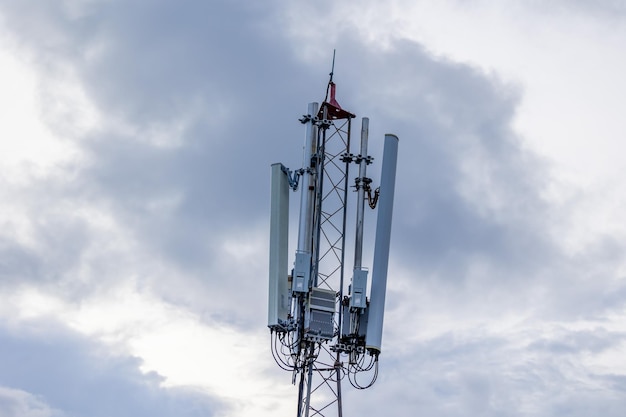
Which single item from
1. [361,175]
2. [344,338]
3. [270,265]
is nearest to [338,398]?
Result: [344,338]

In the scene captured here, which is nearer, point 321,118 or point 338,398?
point 338,398

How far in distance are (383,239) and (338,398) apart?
13.4m

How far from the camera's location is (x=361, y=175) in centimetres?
10056

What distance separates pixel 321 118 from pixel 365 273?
1422 centimetres

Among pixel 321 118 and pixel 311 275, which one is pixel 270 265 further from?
pixel 321 118

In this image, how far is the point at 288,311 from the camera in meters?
96.8

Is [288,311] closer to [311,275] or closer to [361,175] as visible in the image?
[311,275]

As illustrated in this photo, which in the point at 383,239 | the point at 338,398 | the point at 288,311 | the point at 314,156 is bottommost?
the point at 338,398

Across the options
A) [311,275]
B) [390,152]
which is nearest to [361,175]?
[390,152]

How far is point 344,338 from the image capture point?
9712 cm

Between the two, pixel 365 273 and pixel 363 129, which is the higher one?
pixel 363 129

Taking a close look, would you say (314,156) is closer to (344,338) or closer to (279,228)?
(279,228)

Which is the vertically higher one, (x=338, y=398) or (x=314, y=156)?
(x=314, y=156)

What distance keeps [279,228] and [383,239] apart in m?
8.58
